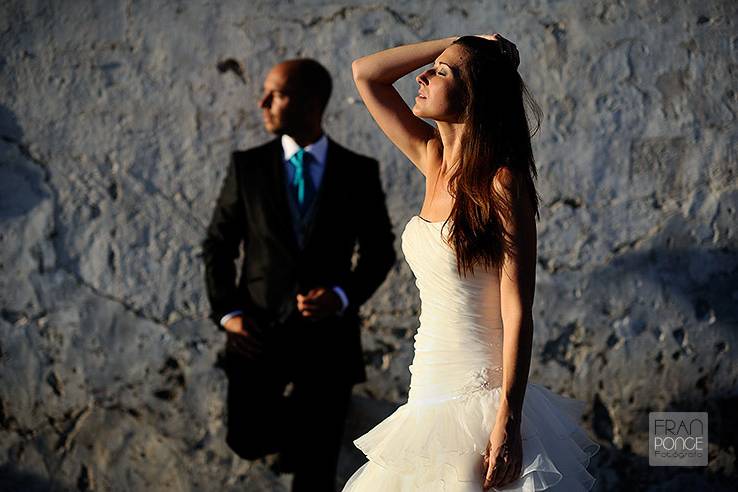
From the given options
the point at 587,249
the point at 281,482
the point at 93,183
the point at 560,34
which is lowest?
the point at 281,482

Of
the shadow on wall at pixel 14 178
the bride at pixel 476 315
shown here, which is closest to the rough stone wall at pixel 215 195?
the shadow on wall at pixel 14 178

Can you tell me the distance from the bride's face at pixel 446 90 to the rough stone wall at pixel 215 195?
1692 millimetres

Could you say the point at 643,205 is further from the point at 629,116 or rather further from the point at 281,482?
the point at 281,482

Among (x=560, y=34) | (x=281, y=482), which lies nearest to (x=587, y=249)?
(x=560, y=34)

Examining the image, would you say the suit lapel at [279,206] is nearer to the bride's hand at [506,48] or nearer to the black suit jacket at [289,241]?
the black suit jacket at [289,241]

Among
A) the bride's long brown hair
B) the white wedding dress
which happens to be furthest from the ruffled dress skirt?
the bride's long brown hair

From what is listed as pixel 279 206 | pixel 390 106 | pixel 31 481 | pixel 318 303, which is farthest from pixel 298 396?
pixel 390 106

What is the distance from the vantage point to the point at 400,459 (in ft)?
8.17

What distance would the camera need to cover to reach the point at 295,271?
3814mm

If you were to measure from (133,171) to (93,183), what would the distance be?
0.55 ft

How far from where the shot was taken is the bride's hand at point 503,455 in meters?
2.36

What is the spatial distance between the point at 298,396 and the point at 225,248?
1.99ft

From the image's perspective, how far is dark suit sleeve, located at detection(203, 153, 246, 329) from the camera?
3.92m

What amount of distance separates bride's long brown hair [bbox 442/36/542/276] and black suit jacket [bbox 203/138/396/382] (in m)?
1.34
